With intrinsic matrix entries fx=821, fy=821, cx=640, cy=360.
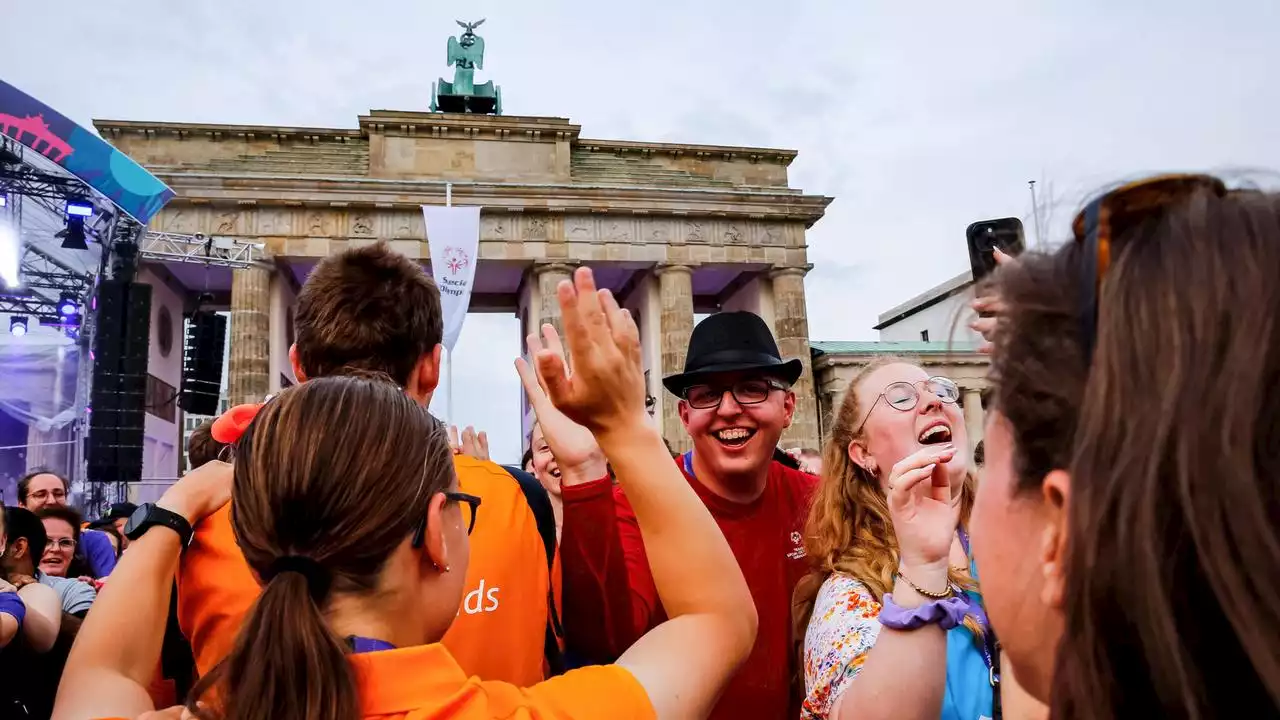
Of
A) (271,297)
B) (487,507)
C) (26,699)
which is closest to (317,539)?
(487,507)

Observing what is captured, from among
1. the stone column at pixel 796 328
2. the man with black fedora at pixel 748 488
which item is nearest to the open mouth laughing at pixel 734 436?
the man with black fedora at pixel 748 488

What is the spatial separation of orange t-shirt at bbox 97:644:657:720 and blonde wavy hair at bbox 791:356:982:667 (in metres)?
1.05


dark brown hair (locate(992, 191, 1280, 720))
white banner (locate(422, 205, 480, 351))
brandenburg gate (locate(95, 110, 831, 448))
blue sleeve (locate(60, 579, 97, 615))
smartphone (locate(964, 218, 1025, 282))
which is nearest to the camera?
dark brown hair (locate(992, 191, 1280, 720))

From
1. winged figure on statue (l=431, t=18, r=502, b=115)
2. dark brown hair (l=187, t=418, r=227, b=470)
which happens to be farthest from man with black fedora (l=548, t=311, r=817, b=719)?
winged figure on statue (l=431, t=18, r=502, b=115)

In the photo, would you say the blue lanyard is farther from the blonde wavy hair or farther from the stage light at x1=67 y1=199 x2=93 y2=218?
the stage light at x1=67 y1=199 x2=93 y2=218

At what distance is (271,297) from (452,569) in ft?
82.0

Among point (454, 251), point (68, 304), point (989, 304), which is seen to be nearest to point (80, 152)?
point (68, 304)

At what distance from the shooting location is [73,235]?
12.5 m

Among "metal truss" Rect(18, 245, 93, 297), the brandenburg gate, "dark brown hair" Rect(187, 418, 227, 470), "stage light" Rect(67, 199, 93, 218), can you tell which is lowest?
"dark brown hair" Rect(187, 418, 227, 470)

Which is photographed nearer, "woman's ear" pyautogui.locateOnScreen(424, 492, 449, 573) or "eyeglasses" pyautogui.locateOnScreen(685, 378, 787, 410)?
"woman's ear" pyautogui.locateOnScreen(424, 492, 449, 573)

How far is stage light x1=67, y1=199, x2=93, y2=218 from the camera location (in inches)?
484

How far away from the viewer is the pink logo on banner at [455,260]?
570 inches

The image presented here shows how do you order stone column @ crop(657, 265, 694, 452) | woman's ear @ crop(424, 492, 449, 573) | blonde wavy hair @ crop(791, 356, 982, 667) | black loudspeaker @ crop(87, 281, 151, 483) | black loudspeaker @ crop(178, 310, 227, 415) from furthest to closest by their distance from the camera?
stone column @ crop(657, 265, 694, 452), black loudspeaker @ crop(178, 310, 227, 415), black loudspeaker @ crop(87, 281, 151, 483), blonde wavy hair @ crop(791, 356, 982, 667), woman's ear @ crop(424, 492, 449, 573)

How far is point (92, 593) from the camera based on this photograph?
462cm
